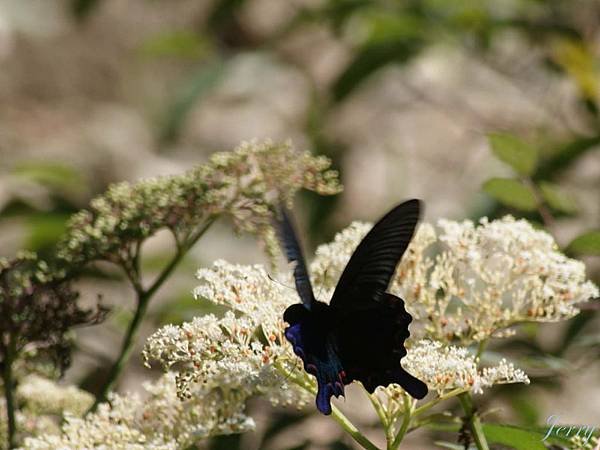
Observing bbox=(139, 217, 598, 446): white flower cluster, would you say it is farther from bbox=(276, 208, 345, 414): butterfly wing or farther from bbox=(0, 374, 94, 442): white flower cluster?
bbox=(0, 374, 94, 442): white flower cluster

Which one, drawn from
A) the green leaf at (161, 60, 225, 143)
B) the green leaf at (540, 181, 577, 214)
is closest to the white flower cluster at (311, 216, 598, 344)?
the green leaf at (540, 181, 577, 214)

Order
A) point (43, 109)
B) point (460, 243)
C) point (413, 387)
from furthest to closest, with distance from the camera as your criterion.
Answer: point (43, 109), point (460, 243), point (413, 387)

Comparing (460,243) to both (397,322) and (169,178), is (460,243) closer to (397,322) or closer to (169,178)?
(397,322)

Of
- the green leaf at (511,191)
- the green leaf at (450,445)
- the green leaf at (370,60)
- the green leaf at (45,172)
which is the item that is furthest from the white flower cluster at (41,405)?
the green leaf at (370,60)

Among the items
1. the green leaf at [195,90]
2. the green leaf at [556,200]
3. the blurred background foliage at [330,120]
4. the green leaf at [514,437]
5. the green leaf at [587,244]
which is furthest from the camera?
the green leaf at [195,90]

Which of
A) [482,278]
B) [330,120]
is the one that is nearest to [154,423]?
[482,278]

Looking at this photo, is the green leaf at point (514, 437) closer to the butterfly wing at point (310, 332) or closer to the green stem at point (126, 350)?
the butterfly wing at point (310, 332)

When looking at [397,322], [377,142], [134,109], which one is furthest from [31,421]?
[134,109]
